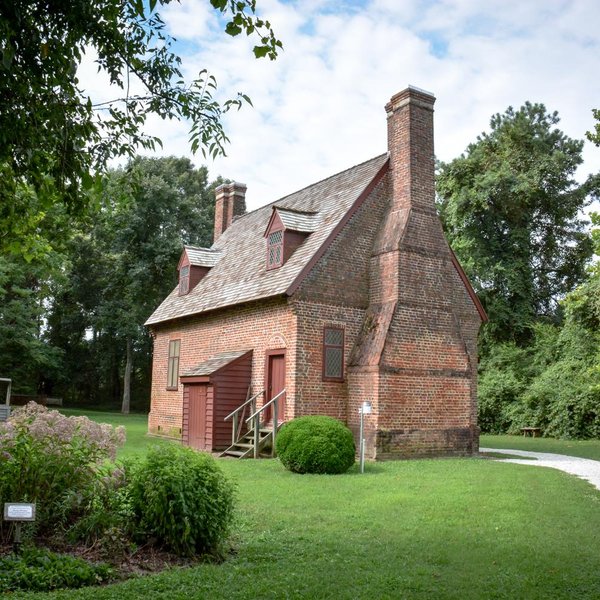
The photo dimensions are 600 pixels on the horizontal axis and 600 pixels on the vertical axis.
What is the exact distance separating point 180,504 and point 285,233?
13.1 m

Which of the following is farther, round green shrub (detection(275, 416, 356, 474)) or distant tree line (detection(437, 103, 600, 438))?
distant tree line (detection(437, 103, 600, 438))

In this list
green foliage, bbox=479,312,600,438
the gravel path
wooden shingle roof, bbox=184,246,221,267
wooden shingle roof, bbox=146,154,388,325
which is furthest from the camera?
green foliage, bbox=479,312,600,438

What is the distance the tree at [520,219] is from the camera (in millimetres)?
34344

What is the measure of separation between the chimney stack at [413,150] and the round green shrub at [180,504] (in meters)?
13.1

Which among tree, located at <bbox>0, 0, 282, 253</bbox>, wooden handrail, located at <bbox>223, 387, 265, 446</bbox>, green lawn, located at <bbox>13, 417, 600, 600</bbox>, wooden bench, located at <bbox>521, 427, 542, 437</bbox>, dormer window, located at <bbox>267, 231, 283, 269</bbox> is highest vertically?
dormer window, located at <bbox>267, 231, 283, 269</bbox>

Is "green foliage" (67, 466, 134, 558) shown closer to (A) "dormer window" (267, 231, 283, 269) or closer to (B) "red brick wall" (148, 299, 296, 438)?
(B) "red brick wall" (148, 299, 296, 438)

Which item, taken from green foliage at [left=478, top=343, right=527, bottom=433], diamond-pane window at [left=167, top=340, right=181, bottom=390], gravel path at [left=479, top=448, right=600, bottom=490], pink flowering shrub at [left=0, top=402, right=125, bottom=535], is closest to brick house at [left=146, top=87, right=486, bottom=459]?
gravel path at [left=479, top=448, right=600, bottom=490]

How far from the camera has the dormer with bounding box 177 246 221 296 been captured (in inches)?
994

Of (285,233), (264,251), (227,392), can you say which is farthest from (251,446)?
(264,251)

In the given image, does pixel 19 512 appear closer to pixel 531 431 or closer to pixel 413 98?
pixel 413 98

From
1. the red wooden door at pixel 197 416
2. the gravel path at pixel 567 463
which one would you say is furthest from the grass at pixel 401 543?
the red wooden door at pixel 197 416

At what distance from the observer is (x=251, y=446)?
17.3 m

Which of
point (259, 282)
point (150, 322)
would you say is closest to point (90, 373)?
point (150, 322)

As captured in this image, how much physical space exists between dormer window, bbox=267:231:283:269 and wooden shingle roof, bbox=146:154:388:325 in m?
0.26
